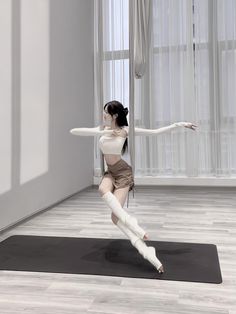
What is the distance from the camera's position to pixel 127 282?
225 centimetres

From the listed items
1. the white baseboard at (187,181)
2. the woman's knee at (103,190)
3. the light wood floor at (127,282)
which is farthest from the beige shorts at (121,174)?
the white baseboard at (187,181)

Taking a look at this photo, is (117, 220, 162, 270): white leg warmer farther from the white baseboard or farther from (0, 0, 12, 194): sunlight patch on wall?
the white baseboard

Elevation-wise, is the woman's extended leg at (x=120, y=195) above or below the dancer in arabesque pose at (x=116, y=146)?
below

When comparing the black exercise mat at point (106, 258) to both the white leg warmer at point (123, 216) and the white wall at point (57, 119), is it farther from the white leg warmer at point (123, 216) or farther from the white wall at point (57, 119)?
the white wall at point (57, 119)

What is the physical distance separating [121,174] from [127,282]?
2.66 ft

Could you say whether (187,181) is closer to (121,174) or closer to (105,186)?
(121,174)

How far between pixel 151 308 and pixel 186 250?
3.34ft

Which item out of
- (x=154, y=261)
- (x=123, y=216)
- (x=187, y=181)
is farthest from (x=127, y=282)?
(x=187, y=181)

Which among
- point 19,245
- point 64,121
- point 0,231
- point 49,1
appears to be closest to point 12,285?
point 19,245

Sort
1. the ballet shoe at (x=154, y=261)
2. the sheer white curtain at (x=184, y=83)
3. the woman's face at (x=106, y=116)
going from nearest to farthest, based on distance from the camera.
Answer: the ballet shoe at (x=154, y=261) < the woman's face at (x=106, y=116) < the sheer white curtain at (x=184, y=83)

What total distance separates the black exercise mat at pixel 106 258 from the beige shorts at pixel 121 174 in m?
0.55

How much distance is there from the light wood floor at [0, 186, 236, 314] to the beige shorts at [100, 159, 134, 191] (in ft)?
2.32

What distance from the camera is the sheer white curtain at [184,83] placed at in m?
5.88

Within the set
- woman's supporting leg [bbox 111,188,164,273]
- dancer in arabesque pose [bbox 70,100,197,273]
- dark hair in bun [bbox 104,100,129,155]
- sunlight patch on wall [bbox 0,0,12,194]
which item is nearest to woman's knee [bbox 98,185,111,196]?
dancer in arabesque pose [bbox 70,100,197,273]
